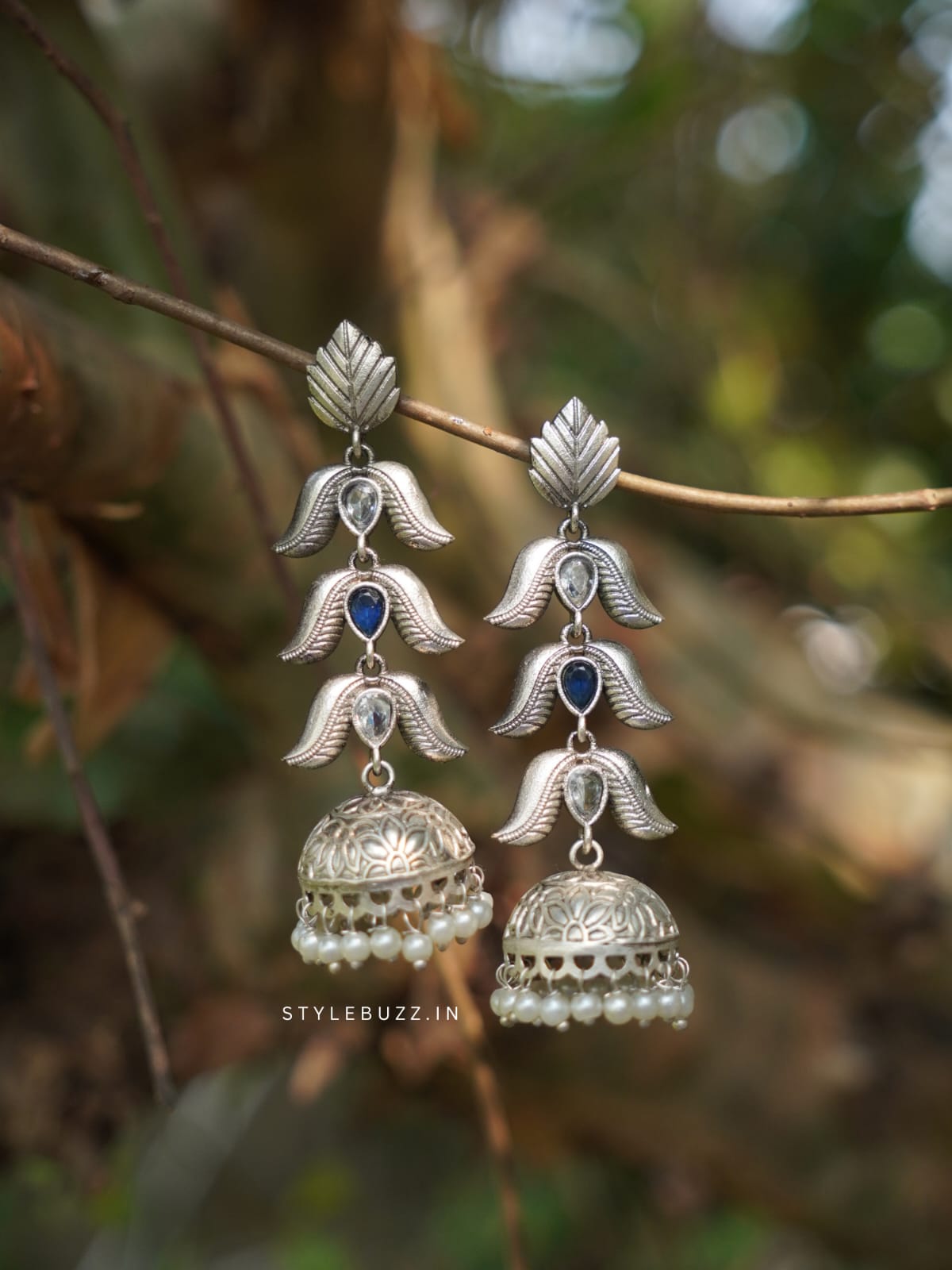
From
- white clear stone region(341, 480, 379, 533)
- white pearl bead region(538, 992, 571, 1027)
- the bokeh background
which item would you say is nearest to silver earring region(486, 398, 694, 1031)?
white pearl bead region(538, 992, 571, 1027)

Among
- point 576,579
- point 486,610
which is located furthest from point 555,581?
point 486,610

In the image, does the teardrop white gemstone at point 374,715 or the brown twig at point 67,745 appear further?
the brown twig at point 67,745

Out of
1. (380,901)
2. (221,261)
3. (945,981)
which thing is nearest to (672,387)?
(221,261)

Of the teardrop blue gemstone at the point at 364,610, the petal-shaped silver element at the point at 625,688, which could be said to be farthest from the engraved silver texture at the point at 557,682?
the teardrop blue gemstone at the point at 364,610

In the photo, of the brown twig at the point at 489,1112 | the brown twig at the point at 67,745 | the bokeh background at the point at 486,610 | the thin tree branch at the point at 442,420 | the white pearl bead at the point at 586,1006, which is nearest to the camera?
the thin tree branch at the point at 442,420

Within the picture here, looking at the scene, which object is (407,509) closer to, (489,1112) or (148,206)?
(148,206)

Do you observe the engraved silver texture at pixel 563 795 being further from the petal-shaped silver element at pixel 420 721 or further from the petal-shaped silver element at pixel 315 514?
the petal-shaped silver element at pixel 315 514
